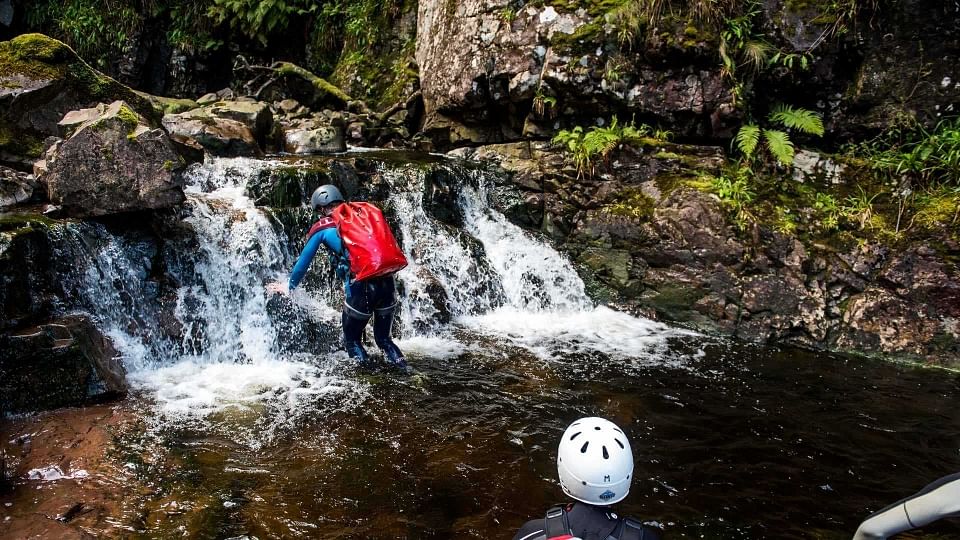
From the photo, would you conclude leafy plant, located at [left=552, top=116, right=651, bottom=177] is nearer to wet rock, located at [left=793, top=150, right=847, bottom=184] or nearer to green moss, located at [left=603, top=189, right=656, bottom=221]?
green moss, located at [left=603, top=189, right=656, bottom=221]

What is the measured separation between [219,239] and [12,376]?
117 inches

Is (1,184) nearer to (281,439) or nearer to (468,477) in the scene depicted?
(281,439)

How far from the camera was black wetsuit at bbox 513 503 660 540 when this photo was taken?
219cm

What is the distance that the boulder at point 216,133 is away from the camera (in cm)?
995

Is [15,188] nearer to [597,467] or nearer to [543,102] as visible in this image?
[597,467]

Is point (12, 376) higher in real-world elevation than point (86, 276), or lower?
lower

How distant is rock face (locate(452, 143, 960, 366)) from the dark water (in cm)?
107

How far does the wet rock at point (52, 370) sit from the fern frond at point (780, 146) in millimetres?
9639

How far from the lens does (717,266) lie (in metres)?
8.87

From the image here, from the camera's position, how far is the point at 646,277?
931 centimetres

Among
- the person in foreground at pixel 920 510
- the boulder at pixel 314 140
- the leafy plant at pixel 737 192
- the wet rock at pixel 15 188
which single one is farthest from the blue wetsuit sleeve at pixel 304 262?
the leafy plant at pixel 737 192

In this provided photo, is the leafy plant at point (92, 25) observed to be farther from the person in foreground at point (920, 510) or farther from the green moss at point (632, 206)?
the person in foreground at point (920, 510)

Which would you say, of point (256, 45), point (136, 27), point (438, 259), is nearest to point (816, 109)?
point (438, 259)

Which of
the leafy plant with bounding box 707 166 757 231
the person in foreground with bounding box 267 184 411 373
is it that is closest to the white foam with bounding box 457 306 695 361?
the leafy plant with bounding box 707 166 757 231
